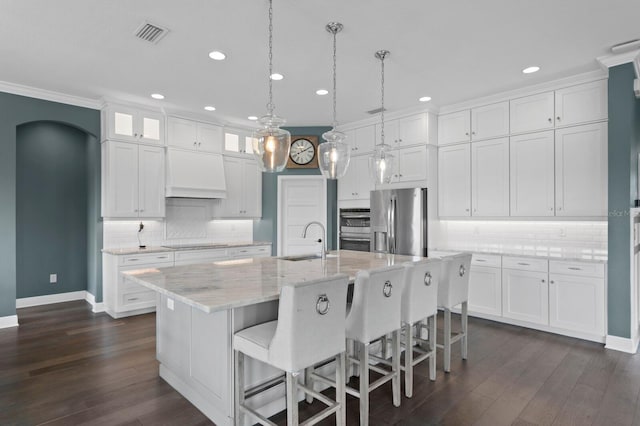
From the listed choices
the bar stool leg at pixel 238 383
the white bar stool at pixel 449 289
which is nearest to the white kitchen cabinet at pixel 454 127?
the white bar stool at pixel 449 289

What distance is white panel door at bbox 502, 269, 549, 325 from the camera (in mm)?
4160

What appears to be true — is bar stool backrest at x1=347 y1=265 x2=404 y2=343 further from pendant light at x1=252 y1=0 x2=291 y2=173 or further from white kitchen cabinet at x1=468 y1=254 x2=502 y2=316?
white kitchen cabinet at x1=468 y1=254 x2=502 y2=316

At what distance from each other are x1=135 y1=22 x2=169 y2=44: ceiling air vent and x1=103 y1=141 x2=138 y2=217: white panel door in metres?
2.26

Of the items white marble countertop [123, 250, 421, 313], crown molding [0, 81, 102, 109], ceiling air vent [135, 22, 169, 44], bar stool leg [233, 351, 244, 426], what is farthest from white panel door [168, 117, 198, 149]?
bar stool leg [233, 351, 244, 426]

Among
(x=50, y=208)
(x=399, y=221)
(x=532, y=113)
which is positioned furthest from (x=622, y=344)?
(x=50, y=208)

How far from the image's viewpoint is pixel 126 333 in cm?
414

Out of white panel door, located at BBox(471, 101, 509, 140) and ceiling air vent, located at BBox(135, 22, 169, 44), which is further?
white panel door, located at BBox(471, 101, 509, 140)

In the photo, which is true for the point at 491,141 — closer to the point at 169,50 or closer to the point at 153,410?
the point at 169,50

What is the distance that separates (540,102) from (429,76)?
4.88 feet

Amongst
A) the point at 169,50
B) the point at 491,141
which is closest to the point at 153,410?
the point at 169,50

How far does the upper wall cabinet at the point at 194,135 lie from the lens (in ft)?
18.0

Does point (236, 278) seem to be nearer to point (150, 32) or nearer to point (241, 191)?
point (150, 32)

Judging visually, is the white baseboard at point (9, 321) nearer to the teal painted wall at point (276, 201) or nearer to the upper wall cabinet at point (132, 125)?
the upper wall cabinet at point (132, 125)

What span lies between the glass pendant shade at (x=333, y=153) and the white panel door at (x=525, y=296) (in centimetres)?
261
